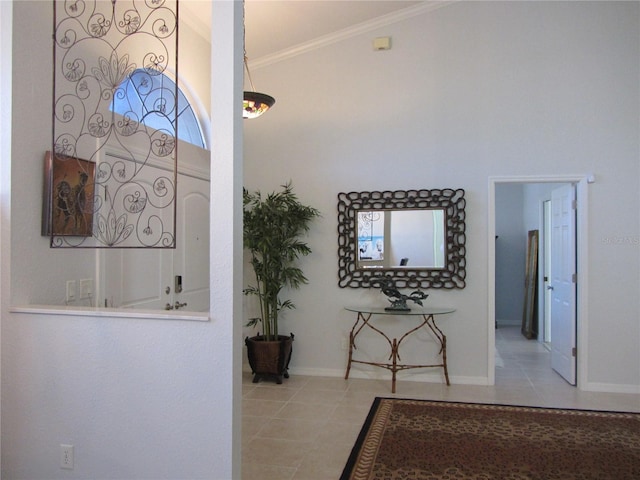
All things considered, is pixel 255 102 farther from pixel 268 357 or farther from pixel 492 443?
pixel 492 443

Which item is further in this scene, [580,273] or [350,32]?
[350,32]

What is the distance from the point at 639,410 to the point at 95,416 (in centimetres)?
410

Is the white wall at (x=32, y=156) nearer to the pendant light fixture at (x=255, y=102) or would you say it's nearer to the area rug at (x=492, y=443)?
the pendant light fixture at (x=255, y=102)

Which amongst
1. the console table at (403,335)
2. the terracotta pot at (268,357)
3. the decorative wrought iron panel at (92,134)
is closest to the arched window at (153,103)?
the decorative wrought iron panel at (92,134)

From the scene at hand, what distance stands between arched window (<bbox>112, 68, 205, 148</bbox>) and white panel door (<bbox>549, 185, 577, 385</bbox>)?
367 cm

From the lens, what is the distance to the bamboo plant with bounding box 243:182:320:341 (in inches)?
191

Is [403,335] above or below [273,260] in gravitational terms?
below

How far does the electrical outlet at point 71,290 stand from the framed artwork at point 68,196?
0.93 ft

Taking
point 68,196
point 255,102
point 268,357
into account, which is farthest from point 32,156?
point 268,357

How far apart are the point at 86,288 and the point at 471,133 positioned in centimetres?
368

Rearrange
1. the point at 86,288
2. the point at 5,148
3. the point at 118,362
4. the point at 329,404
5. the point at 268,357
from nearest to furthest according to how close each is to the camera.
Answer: the point at 118,362, the point at 5,148, the point at 86,288, the point at 329,404, the point at 268,357

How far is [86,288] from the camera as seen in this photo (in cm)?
306

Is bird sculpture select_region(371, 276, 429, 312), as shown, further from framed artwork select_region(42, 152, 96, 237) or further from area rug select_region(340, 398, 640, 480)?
framed artwork select_region(42, 152, 96, 237)

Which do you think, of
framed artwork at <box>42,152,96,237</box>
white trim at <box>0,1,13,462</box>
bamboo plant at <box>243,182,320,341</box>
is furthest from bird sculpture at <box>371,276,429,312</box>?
white trim at <box>0,1,13,462</box>
